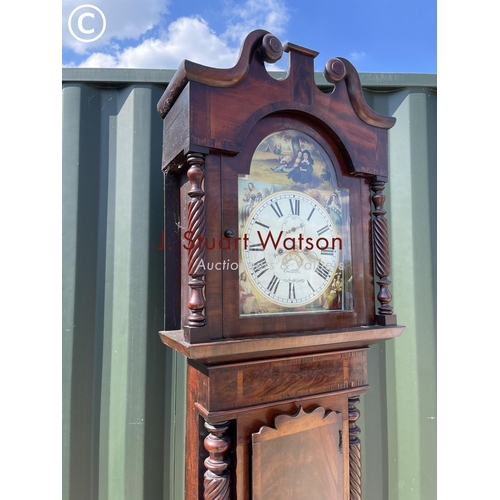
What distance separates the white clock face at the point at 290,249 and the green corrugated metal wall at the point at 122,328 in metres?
0.42

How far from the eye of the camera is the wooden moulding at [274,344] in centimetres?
60

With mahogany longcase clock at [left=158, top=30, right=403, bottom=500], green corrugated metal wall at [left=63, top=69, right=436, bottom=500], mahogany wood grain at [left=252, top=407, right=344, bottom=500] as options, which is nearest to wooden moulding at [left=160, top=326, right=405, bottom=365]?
mahogany longcase clock at [left=158, top=30, right=403, bottom=500]

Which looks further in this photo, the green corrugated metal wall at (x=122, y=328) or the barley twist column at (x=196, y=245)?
the green corrugated metal wall at (x=122, y=328)

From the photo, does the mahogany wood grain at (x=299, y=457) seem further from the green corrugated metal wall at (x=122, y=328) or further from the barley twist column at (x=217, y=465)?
the green corrugated metal wall at (x=122, y=328)

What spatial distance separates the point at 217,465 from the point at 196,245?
41 cm

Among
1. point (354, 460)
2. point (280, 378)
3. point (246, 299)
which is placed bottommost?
point (354, 460)

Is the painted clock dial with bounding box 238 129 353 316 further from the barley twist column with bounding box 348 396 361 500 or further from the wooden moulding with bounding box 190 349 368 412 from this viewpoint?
the barley twist column with bounding box 348 396 361 500

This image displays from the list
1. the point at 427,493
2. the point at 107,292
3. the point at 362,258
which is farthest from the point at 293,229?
the point at 427,493

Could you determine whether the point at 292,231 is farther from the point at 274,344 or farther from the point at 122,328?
the point at 122,328

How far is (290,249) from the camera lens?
2.38 ft

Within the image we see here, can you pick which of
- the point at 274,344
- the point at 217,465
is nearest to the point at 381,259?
the point at 274,344

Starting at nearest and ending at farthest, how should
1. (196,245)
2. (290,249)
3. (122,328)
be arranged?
(196,245) < (290,249) < (122,328)

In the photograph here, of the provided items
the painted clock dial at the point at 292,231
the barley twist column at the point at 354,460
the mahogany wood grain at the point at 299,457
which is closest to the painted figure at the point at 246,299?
the painted clock dial at the point at 292,231

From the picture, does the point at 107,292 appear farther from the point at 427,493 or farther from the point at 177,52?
the point at 427,493
